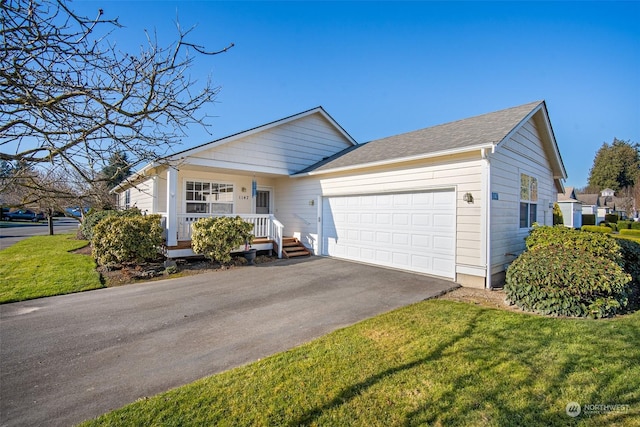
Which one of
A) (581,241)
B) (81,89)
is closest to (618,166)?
(581,241)

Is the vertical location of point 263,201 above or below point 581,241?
above

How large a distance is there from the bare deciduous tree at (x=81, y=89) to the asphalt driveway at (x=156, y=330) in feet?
7.33

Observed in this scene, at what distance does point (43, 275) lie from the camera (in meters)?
7.79

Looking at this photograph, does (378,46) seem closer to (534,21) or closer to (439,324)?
(534,21)

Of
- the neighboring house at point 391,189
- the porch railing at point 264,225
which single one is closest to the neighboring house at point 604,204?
the neighboring house at point 391,189

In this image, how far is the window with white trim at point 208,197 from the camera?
38.4ft

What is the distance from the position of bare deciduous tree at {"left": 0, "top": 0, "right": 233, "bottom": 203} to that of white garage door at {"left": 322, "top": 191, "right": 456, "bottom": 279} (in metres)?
6.64

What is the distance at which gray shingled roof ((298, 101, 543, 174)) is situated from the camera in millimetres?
7501

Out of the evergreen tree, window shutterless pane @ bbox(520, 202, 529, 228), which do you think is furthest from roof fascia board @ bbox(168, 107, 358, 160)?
the evergreen tree

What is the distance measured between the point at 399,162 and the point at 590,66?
27.2ft

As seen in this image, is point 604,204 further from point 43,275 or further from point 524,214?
point 43,275

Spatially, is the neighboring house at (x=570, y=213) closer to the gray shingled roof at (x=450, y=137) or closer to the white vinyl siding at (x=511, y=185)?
the white vinyl siding at (x=511, y=185)

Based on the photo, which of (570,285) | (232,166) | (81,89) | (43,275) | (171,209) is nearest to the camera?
(81,89)

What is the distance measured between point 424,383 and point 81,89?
13.8 ft
